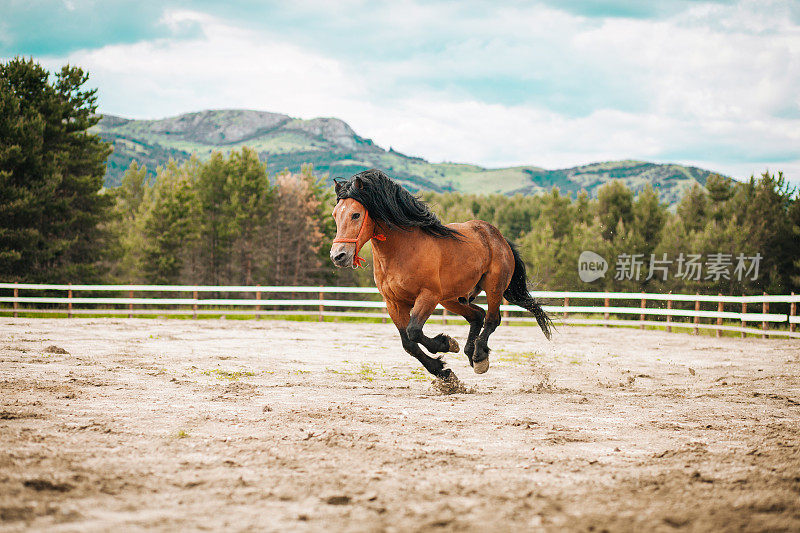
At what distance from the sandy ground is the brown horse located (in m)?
0.74

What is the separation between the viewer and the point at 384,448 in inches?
149

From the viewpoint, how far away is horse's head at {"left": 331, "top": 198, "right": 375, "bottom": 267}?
5398 mm

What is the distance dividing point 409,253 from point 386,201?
57cm

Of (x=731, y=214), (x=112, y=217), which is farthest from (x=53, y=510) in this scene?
(x=731, y=214)

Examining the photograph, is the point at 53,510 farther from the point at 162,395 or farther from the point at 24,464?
the point at 162,395

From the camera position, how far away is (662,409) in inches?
214

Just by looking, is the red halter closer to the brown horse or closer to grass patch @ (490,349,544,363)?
the brown horse

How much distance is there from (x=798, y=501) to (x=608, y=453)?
1.14 metres

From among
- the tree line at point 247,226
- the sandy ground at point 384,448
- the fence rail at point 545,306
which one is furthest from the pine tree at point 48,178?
the sandy ground at point 384,448

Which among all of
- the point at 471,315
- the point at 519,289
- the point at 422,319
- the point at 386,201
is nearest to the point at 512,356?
the point at 519,289

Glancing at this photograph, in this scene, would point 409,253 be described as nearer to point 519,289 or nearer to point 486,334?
point 486,334

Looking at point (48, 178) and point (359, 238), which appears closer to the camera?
point (359, 238)

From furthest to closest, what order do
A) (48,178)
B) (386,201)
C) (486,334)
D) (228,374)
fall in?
1. (48,178)
2. (228,374)
3. (486,334)
4. (386,201)

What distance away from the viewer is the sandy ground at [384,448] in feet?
8.43
